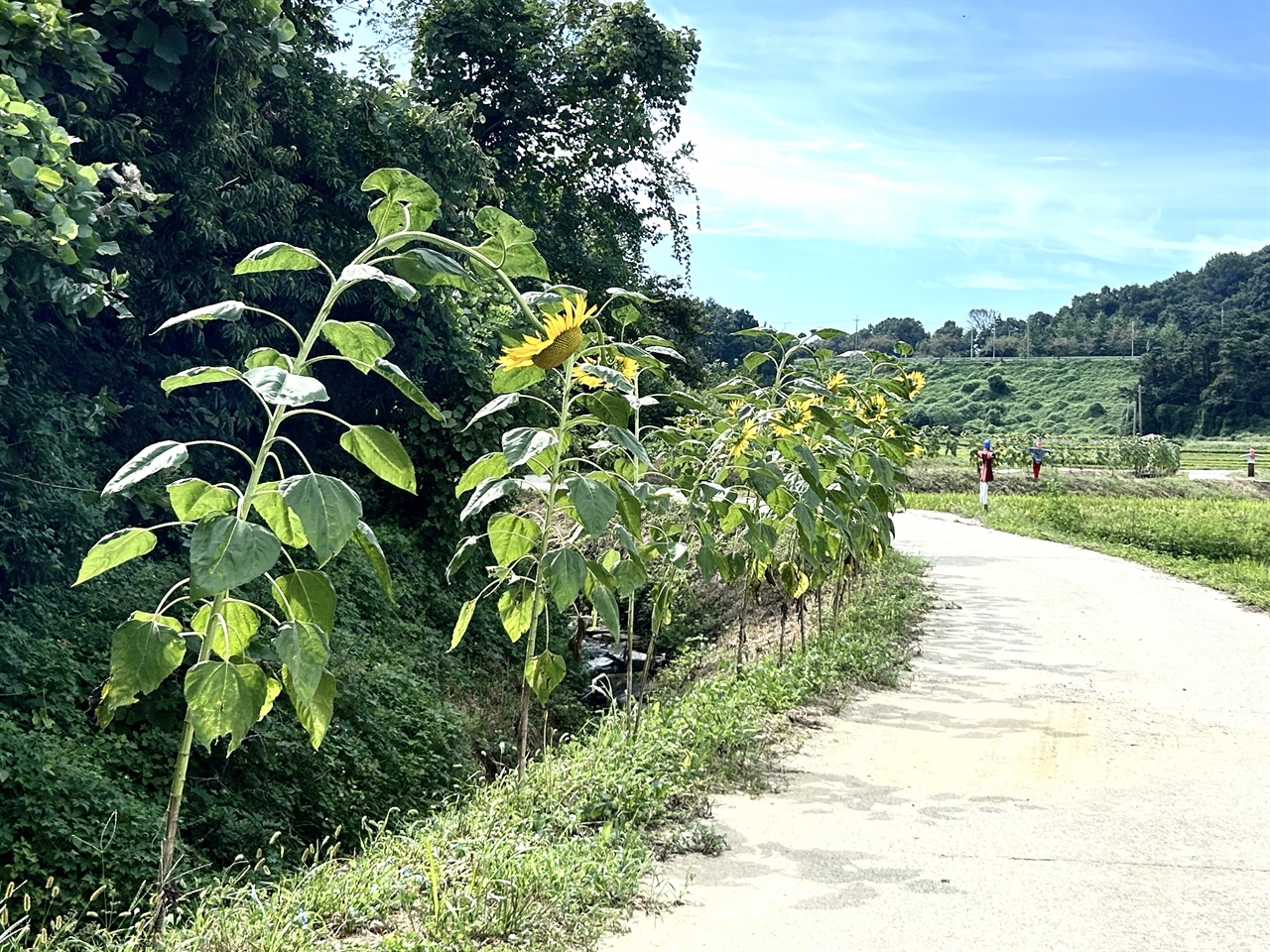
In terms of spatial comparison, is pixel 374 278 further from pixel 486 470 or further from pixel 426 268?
pixel 486 470

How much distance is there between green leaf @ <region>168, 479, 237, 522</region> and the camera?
6.38 ft

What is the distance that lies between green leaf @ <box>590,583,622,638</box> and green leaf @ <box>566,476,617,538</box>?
1.30 ft

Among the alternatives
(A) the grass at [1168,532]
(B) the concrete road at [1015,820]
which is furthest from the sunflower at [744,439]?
(A) the grass at [1168,532]

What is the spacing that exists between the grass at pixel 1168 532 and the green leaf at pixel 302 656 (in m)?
8.30

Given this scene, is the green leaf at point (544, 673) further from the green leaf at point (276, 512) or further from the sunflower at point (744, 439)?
the sunflower at point (744, 439)

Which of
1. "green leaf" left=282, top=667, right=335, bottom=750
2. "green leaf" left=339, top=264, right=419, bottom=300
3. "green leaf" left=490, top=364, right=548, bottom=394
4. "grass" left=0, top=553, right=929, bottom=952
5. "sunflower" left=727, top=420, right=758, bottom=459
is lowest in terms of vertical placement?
"grass" left=0, top=553, right=929, bottom=952

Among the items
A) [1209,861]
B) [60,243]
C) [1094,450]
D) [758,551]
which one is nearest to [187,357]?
[60,243]

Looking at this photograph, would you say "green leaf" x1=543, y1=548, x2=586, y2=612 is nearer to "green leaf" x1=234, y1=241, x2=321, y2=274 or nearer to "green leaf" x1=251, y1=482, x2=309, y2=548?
"green leaf" x1=251, y1=482, x2=309, y2=548

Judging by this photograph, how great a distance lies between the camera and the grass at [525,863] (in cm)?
232

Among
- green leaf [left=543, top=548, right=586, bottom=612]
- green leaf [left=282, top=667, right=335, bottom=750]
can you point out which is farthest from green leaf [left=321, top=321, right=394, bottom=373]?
green leaf [left=543, top=548, right=586, bottom=612]

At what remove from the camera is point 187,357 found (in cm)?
687

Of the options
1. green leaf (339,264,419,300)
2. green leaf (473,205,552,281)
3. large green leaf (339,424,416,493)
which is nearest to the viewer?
green leaf (339,264,419,300)

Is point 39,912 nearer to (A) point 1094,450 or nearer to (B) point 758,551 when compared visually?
(B) point 758,551

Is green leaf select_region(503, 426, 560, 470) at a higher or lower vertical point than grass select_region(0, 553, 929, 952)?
higher
